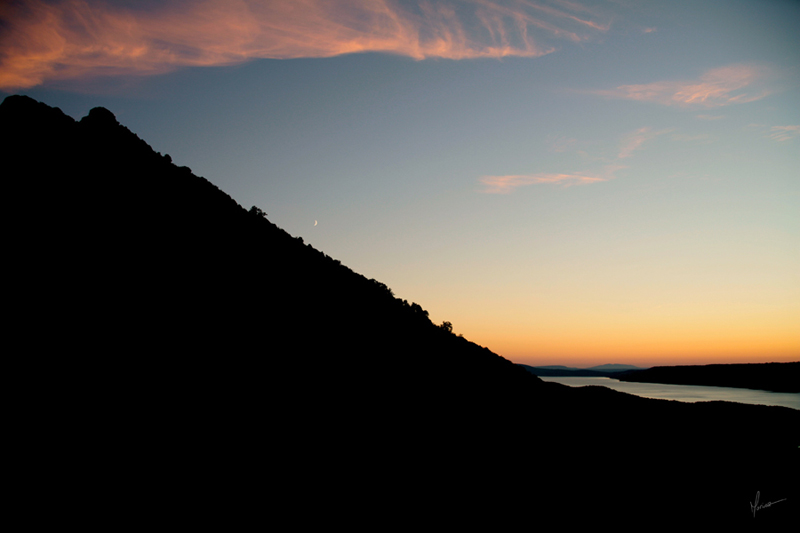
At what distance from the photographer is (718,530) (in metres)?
18.4

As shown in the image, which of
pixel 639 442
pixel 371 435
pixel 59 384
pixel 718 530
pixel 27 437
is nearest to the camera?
pixel 27 437

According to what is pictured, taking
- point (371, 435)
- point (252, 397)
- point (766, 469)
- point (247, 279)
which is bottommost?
point (766, 469)

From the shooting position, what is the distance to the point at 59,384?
1355cm

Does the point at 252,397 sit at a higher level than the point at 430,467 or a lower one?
higher

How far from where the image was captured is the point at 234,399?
1539 cm

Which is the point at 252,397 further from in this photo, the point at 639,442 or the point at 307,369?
the point at 639,442

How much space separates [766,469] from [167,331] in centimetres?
4329

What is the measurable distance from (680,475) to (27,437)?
1353 inches

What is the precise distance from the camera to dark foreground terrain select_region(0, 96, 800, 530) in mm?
12188

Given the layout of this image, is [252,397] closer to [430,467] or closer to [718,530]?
[430,467]

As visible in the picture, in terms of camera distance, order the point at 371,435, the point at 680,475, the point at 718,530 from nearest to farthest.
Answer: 1. the point at 371,435
2. the point at 718,530
3. the point at 680,475

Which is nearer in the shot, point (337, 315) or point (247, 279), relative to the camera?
point (247, 279)

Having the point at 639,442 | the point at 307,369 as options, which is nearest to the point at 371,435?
the point at 307,369

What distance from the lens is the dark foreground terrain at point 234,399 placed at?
12188 millimetres
